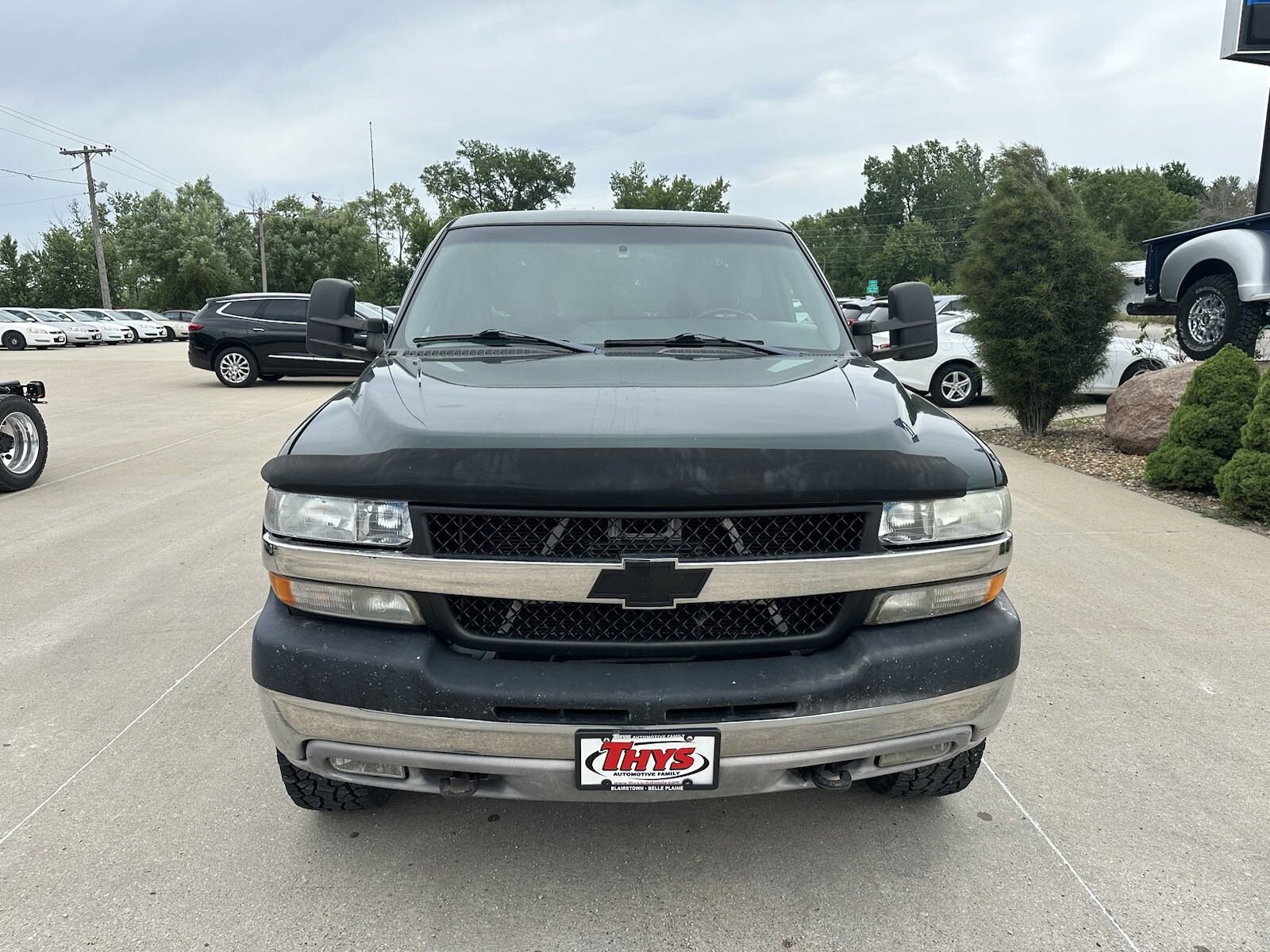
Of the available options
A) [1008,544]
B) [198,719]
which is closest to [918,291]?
[1008,544]

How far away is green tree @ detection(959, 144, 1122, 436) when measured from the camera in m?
9.34

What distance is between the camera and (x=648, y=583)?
197 centimetres

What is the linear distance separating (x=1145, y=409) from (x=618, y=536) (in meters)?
8.64

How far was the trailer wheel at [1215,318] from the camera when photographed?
9.09 metres

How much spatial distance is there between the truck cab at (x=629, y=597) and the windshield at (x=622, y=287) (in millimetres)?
905

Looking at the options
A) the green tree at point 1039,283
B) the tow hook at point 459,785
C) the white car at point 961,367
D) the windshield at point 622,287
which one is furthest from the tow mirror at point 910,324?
the white car at point 961,367

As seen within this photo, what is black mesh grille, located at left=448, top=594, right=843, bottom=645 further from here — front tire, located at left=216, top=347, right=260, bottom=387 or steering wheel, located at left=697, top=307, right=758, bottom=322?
front tire, located at left=216, top=347, right=260, bottom=387

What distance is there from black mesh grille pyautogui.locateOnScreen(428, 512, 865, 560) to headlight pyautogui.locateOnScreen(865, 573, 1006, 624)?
0.18 m

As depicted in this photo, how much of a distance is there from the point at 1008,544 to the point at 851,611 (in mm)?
471

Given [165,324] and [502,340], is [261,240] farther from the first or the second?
[502,340]

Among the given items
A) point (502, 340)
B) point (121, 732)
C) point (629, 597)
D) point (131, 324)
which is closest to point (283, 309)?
point (121, 732)

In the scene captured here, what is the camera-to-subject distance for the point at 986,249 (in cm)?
972

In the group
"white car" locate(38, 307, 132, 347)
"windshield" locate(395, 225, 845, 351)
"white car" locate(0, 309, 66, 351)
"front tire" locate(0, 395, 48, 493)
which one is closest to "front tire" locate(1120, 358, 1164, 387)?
"windshield" locate(395, 225, 845, 351)

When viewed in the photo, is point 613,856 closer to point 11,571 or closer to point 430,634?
point 430,634
